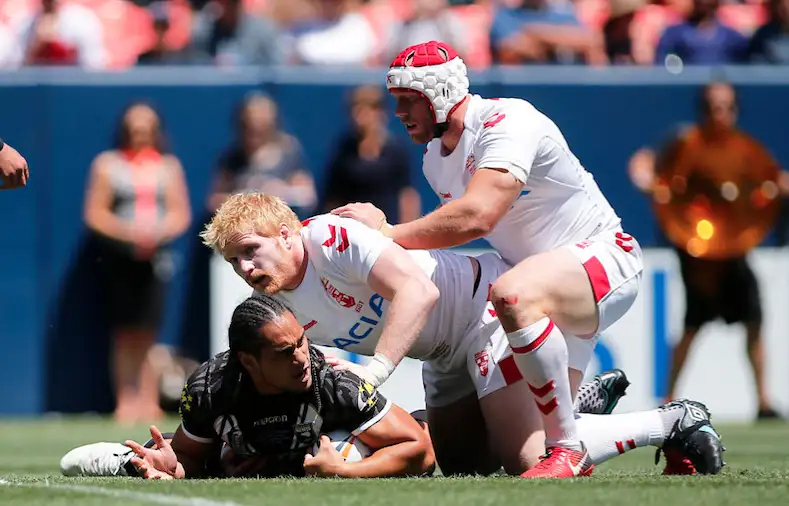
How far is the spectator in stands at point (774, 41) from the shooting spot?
40.5 feet

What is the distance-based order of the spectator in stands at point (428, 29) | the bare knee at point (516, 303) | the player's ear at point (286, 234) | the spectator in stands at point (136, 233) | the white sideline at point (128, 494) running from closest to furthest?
1. the white sideline at point (128, 494)
2. the bare knee at point (516, 303)
3. the player's ear at point (286, 234)
4. the spectator in stands at point (136, 233)
5. the spectator in stands at point (428, 29)

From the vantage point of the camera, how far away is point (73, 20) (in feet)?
38.9

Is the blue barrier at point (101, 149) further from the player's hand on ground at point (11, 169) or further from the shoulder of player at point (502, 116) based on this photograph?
the shoulder of player at point (502, 116)

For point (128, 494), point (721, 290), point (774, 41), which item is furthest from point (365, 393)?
point (774, 41)

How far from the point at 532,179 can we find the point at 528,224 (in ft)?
0.66

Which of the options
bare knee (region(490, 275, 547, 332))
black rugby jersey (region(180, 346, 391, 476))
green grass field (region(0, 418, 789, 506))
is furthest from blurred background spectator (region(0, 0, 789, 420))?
black rugby jersey (region(180, 346, 391, 476))

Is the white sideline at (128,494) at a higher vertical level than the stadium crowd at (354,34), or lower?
lower

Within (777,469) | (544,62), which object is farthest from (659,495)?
(544,62)

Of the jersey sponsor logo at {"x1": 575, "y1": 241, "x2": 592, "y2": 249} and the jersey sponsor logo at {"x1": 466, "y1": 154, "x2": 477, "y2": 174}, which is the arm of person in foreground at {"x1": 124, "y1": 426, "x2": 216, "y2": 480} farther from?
the jersey sponsor logo at {"x1": 575, "y1": 241, "x2": 592, "y2": 249}

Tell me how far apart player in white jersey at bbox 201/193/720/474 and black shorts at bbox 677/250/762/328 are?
4774 mm

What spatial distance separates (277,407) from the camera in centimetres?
552

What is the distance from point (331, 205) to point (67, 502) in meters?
6.68

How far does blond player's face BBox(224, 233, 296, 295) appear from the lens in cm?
575

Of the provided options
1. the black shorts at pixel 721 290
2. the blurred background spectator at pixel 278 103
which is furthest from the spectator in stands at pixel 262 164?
the black shorts at pixel 721 290
